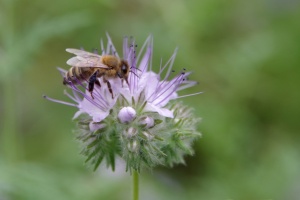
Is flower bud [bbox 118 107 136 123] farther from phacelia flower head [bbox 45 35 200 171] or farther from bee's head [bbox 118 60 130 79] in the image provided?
bee's head [bbox 118 60 130 79]

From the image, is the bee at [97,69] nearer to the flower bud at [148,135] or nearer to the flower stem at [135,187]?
the flower bud at [148,135]

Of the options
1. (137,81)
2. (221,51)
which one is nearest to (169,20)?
(221,51)

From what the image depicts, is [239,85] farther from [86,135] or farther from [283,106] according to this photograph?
[86,135]

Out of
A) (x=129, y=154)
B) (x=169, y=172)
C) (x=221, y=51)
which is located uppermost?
(x=221, y=51)

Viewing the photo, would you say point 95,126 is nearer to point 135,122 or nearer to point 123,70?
point 135,122

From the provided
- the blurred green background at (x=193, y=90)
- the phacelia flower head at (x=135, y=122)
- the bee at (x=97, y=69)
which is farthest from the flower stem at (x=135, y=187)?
the blurred green background at (x=193, y=90)

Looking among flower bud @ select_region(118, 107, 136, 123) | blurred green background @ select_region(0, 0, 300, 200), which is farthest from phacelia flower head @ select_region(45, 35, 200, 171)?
blurred green background @ select_region(0, 0, 300, 200)
